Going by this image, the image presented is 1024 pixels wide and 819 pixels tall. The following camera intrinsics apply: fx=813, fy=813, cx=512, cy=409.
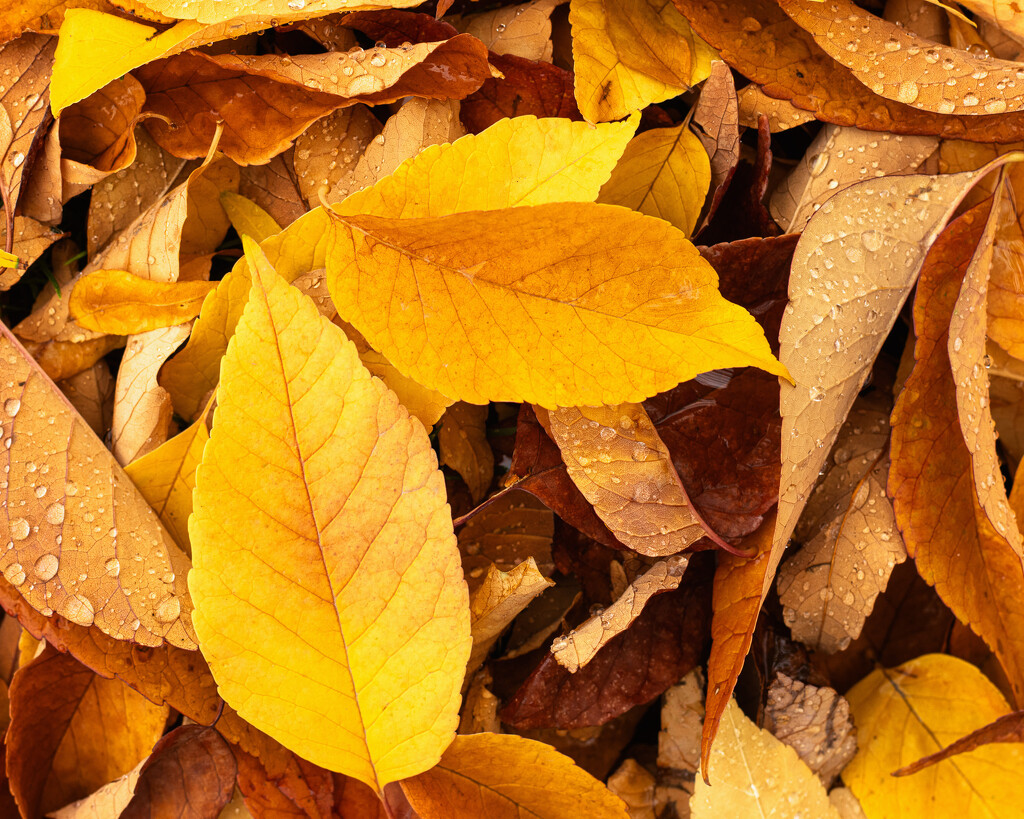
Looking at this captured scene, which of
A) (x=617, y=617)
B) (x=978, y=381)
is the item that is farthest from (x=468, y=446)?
(x=978, y=381)

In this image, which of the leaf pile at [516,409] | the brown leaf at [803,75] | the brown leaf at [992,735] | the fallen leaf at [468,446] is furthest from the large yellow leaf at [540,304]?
the brown leaf at [992,735]

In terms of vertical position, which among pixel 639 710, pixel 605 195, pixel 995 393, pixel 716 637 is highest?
pixel 605 195

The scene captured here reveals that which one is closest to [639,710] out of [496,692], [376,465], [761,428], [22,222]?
[496,692]

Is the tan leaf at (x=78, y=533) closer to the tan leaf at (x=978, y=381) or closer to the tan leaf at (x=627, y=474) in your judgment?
the tan leaf at (x=627, y=474)

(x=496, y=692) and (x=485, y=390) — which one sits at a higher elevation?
(x=485, y=390)

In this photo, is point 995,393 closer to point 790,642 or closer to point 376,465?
point 790,642

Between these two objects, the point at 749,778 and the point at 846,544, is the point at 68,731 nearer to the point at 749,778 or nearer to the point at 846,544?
the point at 749,778

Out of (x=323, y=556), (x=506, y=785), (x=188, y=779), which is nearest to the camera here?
(x=323, y=556)
